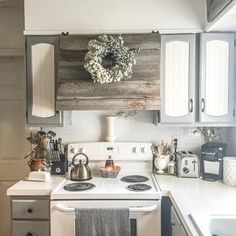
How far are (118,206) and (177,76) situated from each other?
1.13m

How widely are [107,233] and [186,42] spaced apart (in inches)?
62.4

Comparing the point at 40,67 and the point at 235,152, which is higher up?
the point at 40,67

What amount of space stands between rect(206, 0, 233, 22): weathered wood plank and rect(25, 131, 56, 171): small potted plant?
163 cm

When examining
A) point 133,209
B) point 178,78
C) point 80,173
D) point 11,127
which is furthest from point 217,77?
point 11,127

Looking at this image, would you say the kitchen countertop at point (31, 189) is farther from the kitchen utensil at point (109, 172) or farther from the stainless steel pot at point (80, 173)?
the kitchen utensil at point (109, 172)

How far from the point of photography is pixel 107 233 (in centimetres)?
200

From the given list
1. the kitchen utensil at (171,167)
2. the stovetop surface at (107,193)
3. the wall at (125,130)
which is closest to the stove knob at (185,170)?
the kitchen utensil at (171,167)

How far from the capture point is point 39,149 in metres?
2.53

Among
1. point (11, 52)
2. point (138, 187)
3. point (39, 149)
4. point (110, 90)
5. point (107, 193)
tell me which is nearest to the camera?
point (107, 193)

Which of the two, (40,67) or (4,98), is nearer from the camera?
(40,67)

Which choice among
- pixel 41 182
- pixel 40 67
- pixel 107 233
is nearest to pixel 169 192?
pixel 107 233

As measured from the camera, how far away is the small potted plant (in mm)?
2457

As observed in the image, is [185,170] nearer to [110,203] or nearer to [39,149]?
[110,203]

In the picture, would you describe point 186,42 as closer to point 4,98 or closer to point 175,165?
point 175,165
